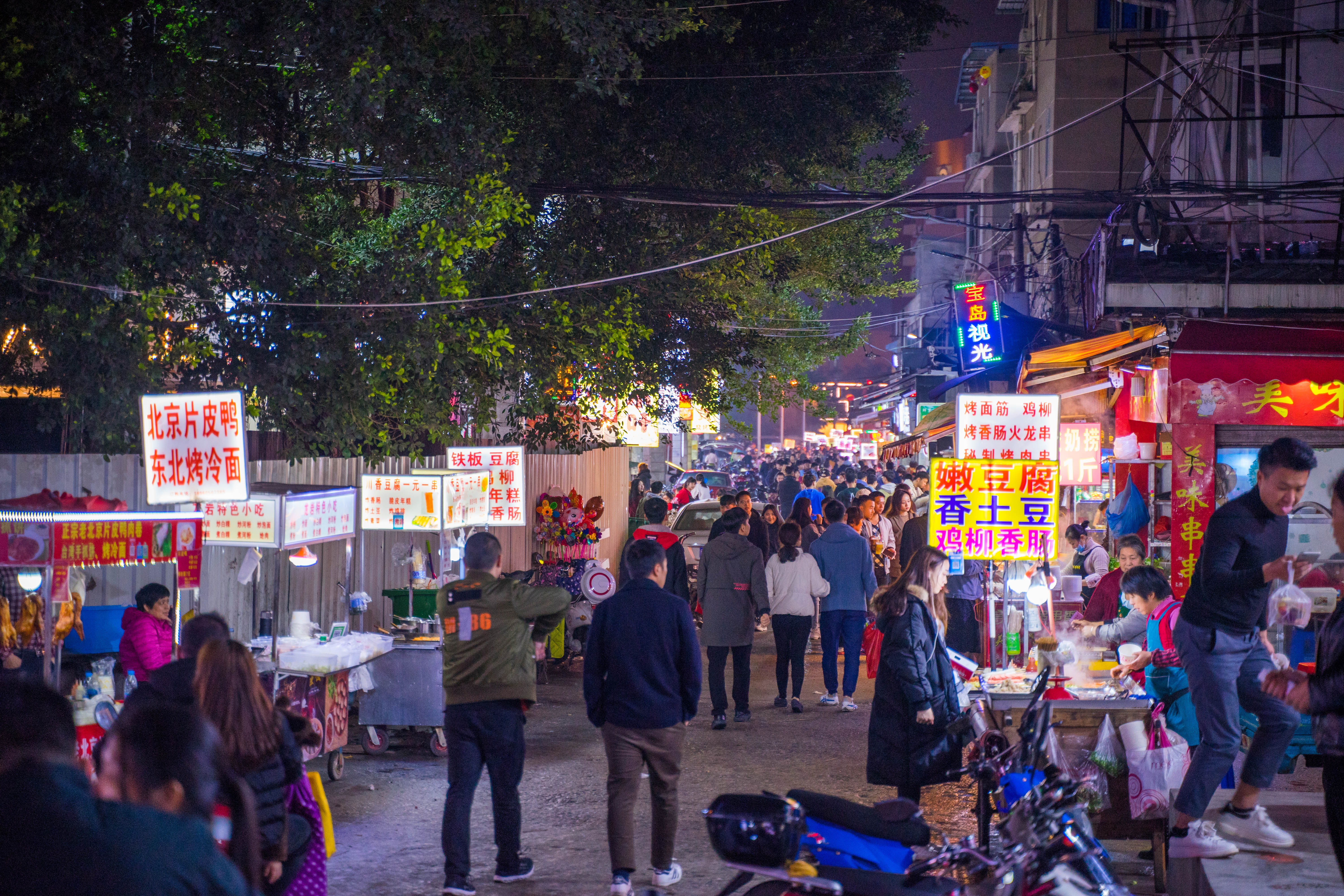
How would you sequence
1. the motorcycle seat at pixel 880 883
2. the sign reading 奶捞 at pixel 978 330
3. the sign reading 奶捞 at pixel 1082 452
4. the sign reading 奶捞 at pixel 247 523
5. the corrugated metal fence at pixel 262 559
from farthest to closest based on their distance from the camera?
the sign reading 奶捞 at pixel 978 330 → the sign reading 奶捞 at pixel 1082 452 → the corrugated metal fence at pixel 262 559 → the sign reading 奶捞 at pixel 247 523 → the motorcycle seat at pixel 880 883

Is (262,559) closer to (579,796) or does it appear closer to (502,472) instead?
(502,472)

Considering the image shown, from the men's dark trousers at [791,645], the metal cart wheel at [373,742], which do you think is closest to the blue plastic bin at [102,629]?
the metal cart wheel at [373,742]

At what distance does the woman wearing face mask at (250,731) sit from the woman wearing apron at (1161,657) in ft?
15.3

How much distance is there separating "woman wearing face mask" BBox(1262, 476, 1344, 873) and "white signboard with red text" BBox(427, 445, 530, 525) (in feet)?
30.9

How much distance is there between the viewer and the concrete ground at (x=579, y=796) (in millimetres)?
6805

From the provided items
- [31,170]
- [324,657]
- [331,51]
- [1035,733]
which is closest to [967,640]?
[324,657]

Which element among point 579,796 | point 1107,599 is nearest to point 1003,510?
point 1107,599

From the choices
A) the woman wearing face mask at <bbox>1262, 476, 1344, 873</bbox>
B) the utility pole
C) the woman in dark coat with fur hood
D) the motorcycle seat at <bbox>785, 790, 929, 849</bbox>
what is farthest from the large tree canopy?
the woman wearing face mask at <bbox>1262, 476, 1344, 873</bbox>

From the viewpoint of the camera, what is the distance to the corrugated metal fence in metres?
10.3

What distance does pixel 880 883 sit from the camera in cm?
457

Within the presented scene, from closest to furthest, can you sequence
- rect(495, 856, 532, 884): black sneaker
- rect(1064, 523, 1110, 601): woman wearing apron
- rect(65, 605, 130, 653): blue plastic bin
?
1. rect(495, 856, 532, 884): black sneaker
2. rect(65, 605, 130, 653): blue plastic bin
3. rect(1064, 523, 1110, 601): woman wearing apron

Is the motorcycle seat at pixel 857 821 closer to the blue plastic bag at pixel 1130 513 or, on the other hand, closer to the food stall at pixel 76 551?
the food stall at pixel 76 551

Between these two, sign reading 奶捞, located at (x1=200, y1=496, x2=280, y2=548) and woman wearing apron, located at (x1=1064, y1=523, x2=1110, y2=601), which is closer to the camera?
sign reading 奶捞, located at (x1=200, y1=496, x2=280, y2=548)

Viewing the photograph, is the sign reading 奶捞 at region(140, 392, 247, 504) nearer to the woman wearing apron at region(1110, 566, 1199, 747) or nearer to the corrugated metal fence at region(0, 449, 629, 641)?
the corrugated metal fence at region(0, 449, 629, 641)
